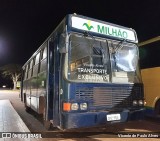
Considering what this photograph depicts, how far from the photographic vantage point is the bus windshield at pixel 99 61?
6.47 meters

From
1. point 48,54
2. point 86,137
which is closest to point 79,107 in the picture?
point 86,137

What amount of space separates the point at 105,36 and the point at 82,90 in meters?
1.88

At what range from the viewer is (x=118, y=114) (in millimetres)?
6680

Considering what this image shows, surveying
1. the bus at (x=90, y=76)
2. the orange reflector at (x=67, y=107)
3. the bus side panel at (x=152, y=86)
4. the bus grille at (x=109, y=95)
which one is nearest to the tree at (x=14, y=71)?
the bus side panel at (x=152, y=86)

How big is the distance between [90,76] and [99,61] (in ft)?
1.86

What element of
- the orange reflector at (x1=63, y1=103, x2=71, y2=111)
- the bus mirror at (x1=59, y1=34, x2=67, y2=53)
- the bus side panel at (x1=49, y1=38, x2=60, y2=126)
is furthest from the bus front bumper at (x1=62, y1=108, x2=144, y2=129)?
the bus mirror at (x1=59, y1=34, x2=67, y2=53)

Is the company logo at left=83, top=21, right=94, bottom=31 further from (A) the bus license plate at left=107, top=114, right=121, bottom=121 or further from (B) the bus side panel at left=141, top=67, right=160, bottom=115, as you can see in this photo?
(B) the bus side panel at left=141, top=67, right=160, bottom=115

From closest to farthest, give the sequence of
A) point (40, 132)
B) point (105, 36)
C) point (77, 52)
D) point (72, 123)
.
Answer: point (72, 123) → point (77, 52) → point (105, 36) → point (40, 132)

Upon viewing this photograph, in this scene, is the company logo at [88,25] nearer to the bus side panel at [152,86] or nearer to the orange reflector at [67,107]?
the orange reflector at [67,107]

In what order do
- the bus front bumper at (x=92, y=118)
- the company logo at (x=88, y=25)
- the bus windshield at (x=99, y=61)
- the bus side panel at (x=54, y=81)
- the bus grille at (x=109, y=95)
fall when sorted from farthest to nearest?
the company logo at (x=88, y=25) < the bus side panel at (x=54, y=81) < the bus windshield at (x=99, y=61) < the bus grille at (x=109, y=95) < the bus front bumper at (x=92, y=118)

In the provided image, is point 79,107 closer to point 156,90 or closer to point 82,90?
point 82,90

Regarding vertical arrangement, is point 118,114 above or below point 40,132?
above

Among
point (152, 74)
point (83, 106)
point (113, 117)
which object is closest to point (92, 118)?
point (83, 106)

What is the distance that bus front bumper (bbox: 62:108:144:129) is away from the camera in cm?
607
